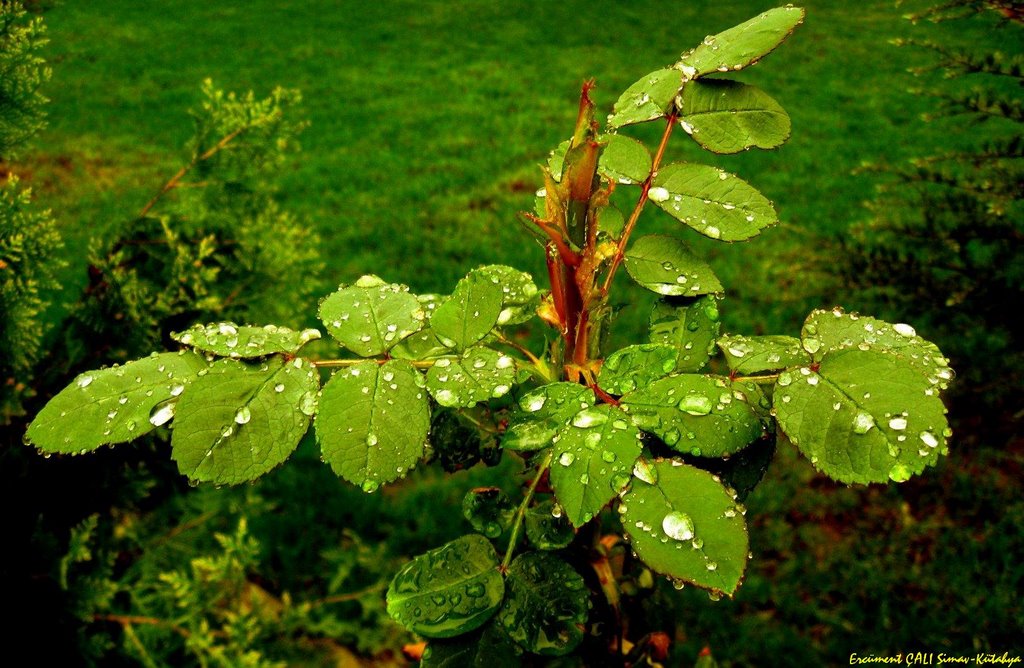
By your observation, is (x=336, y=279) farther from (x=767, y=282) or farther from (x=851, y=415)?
(x=851, y=415)

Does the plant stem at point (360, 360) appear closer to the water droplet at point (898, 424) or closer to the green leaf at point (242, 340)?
the green leaf at point (242, 340)

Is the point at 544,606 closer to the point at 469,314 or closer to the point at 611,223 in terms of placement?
the point at 469,314

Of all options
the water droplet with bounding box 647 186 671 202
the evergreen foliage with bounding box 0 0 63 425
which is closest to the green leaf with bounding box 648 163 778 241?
the water droplet with bounding box 647 186 671 202

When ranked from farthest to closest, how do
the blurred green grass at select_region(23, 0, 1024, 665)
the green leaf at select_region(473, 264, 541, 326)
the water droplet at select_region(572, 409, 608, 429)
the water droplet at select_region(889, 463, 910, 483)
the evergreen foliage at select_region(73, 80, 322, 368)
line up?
the blurred green grass at select_region(23, 0, 1024, 665), the evergreen foliage at select_region(73, 80, 322, 368), the green leaf at select_region(473, 264, 541, 326), the water droplet at select_region(572, 409, 608, 429), the water droplet at select_region(889, 463, 910, 483)

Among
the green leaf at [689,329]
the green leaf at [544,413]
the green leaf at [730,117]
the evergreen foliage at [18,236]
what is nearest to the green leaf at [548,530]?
the green leaf at [544,413]

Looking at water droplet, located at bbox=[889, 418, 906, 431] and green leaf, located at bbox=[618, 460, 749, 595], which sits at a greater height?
water droplet, located at bbox=[889, 418, 906, 431]

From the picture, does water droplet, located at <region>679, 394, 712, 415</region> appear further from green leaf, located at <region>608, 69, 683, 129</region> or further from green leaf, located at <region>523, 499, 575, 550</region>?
green leaf, located at <region>608, 69, 683, 129</region>
